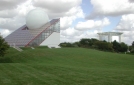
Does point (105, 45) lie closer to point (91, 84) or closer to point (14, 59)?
point (14, 59)

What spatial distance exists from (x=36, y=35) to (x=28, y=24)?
10.6 m

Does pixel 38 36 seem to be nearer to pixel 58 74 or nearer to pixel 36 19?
pixel 36 19

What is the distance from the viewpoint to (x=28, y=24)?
224 feet

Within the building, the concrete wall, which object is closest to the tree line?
the concrete wall

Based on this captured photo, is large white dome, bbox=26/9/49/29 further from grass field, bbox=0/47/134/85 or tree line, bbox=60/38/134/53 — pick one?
grass field, bbox=0/47/134/85

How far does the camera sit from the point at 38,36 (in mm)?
59250

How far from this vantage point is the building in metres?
57.9

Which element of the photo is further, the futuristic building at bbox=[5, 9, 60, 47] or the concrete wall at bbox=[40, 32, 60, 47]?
the concrete wall at bbox=[40, 32, 60, 47]

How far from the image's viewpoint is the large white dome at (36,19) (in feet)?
217

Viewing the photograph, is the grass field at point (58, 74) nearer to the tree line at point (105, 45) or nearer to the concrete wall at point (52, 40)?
the concrete wall at point (52, 40)

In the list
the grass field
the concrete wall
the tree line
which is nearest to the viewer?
the grass field

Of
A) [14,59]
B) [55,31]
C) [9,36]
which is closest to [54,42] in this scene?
[55,31]

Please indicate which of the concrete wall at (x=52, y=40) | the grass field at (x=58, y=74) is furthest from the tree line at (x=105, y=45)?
the grass field at (x=58, y=74)

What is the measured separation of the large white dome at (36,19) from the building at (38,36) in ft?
4.52
